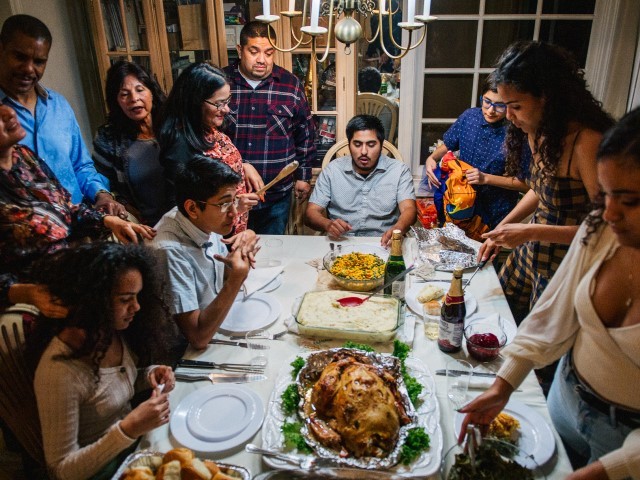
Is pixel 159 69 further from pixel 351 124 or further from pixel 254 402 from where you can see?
pixel 254 402

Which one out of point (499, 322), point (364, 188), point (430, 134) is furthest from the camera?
point (430, 134)

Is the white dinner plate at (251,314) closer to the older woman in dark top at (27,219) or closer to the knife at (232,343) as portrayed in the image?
the knife at (232,343)

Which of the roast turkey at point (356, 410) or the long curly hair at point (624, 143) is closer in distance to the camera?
the long curly hair at point (624, 143)

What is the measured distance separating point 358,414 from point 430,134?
2821 millimetres

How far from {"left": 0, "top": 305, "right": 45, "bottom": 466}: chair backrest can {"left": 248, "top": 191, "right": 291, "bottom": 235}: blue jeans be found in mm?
1737

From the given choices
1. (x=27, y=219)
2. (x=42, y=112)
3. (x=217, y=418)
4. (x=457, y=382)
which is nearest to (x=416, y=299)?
(x=457, y=382)

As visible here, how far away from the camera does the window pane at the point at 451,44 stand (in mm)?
3291

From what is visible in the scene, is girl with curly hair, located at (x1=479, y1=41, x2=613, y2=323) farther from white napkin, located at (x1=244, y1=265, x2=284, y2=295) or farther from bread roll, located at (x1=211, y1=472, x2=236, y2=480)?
bread roll, located at (x1=211, y1=472, x2=236, y2=480)

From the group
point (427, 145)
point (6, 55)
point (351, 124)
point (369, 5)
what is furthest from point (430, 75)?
point (6, 55)

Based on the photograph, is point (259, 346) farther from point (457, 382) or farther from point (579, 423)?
point (579, 423)

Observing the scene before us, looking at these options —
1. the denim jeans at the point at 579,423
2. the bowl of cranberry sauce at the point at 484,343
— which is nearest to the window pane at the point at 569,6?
the bowl of cranberry sauce at the point at 484,343

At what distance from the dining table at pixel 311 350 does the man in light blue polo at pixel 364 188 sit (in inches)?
19.6

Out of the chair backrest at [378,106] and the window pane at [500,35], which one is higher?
the window pane at [500,35]

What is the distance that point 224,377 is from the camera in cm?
140
